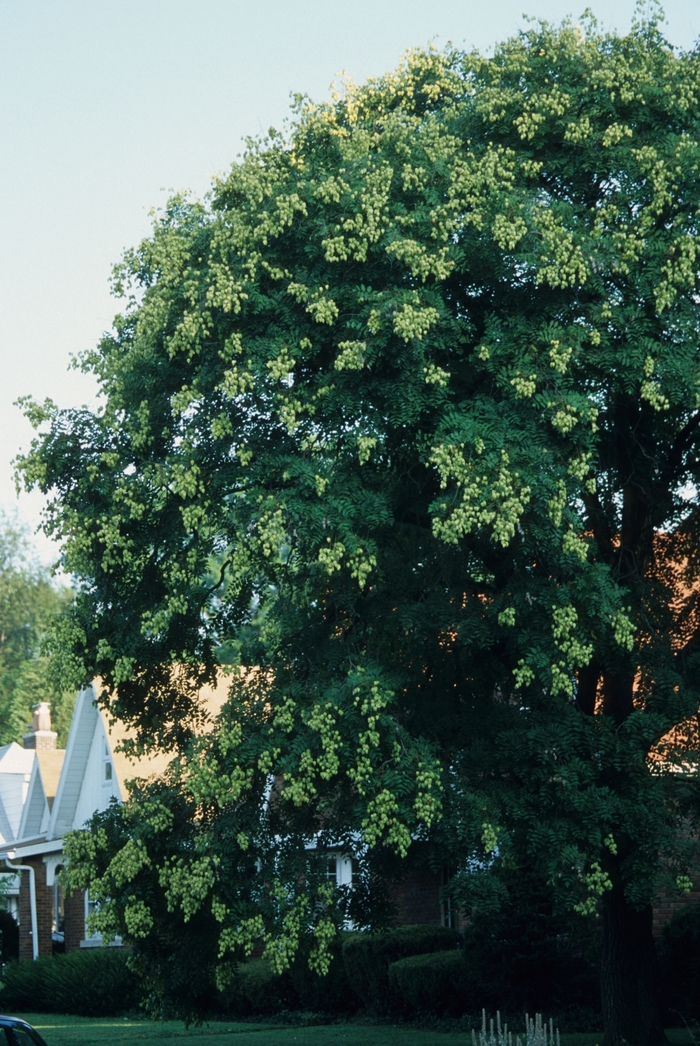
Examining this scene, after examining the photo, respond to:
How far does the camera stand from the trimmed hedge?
2961 centimetres

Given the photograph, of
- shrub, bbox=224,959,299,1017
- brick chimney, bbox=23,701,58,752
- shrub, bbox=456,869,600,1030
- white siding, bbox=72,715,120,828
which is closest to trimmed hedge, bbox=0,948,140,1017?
shrub, bbox=224,959,299,1017

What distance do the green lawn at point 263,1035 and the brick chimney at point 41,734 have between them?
17.1 metres

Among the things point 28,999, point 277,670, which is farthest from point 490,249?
point 28,999

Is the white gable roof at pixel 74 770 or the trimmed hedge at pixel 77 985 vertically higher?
the white gable roof at pixel 74 770

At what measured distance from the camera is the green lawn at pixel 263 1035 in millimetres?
20281

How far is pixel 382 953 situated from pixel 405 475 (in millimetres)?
12576

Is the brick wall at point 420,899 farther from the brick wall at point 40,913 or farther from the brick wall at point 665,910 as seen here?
the brick wall at point 40,913

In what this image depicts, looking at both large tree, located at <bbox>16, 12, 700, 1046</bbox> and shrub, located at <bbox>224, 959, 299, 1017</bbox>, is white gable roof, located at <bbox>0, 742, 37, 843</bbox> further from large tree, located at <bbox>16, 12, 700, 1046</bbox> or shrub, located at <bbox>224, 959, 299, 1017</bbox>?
large tree, located at <bbox>16, 12, 700, 1046</bbox>

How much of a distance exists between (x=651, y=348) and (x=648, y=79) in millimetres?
3231

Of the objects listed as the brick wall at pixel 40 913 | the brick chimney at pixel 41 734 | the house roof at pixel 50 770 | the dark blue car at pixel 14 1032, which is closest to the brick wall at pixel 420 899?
the brick wall at pixel 40 913

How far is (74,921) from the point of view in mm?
35969

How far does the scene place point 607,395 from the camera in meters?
14.7

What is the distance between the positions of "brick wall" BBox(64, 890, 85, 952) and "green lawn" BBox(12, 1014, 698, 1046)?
8.39 meters

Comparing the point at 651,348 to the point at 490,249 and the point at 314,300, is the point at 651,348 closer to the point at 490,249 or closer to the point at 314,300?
the point at 490,249
